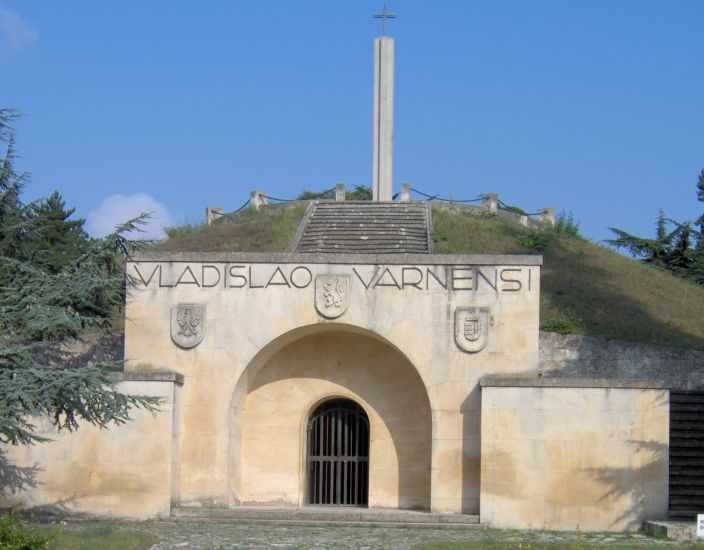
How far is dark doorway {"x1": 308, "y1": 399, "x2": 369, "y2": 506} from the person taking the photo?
2228 cm

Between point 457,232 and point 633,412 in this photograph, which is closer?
point 633,412

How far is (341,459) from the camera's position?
22.3 meters

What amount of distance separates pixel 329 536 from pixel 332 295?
452 cm

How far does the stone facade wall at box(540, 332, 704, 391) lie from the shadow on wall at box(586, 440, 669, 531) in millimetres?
5817

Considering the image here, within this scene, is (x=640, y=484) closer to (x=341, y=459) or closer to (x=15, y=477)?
(x=341, y=459)

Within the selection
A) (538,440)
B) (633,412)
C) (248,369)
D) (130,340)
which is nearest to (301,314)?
(248,369)

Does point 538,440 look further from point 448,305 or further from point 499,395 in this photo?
point 448,305

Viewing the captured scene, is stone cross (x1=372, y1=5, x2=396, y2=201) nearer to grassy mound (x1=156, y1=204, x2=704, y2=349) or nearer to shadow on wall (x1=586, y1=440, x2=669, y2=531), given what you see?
grassy mound (x1=156, y1=204, x2=704, y2=349)

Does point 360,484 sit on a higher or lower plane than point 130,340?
lower

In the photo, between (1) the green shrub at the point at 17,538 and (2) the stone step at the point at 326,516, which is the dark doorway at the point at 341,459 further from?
(1) the green shrub at the point at 17,538

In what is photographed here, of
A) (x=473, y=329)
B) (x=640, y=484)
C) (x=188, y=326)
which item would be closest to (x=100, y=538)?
(x=188, y=326)

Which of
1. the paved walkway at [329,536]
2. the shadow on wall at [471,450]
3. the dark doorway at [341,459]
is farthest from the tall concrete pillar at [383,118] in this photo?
the paved walkway at [329,536]

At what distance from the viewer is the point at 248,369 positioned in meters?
21.2

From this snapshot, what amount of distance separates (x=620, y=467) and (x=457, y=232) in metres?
13.9
